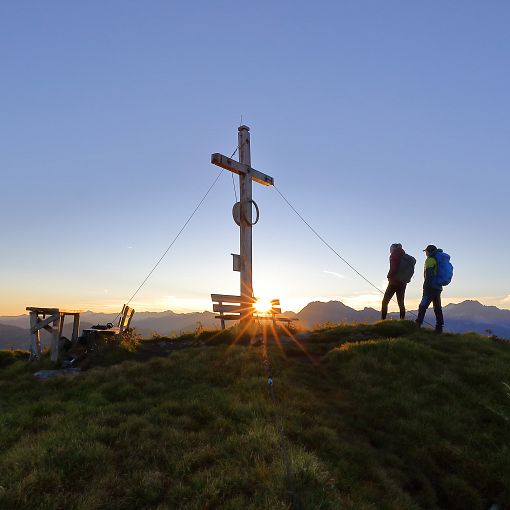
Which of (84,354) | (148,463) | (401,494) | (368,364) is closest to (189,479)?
(148,463)

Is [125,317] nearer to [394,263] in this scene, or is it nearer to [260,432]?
[260,432]

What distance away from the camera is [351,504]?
202 inches

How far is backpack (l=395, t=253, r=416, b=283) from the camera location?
16.1 m

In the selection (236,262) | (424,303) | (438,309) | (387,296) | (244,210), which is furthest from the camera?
(387,296)

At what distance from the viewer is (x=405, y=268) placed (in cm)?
1612

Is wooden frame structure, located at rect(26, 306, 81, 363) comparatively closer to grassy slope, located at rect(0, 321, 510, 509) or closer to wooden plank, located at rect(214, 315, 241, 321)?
grassy slope, located at rect(0, 321, 510, 509)

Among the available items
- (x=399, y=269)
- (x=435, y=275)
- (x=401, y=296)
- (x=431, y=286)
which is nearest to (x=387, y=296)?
(x=401, y=296)

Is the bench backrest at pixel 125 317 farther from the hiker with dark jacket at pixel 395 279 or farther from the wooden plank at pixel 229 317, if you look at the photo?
the hiker with dark jacket at pixel 395 279

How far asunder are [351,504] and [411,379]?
590 centimetres

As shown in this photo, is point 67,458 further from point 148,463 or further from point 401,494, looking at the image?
→ point 401,494

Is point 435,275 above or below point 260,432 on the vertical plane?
above

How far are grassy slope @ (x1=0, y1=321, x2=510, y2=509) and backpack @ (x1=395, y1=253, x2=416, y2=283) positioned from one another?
13.9 ft

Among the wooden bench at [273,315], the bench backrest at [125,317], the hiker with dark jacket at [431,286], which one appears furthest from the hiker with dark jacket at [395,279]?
the bench backrest at [125,317]

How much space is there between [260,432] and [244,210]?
10.7m
